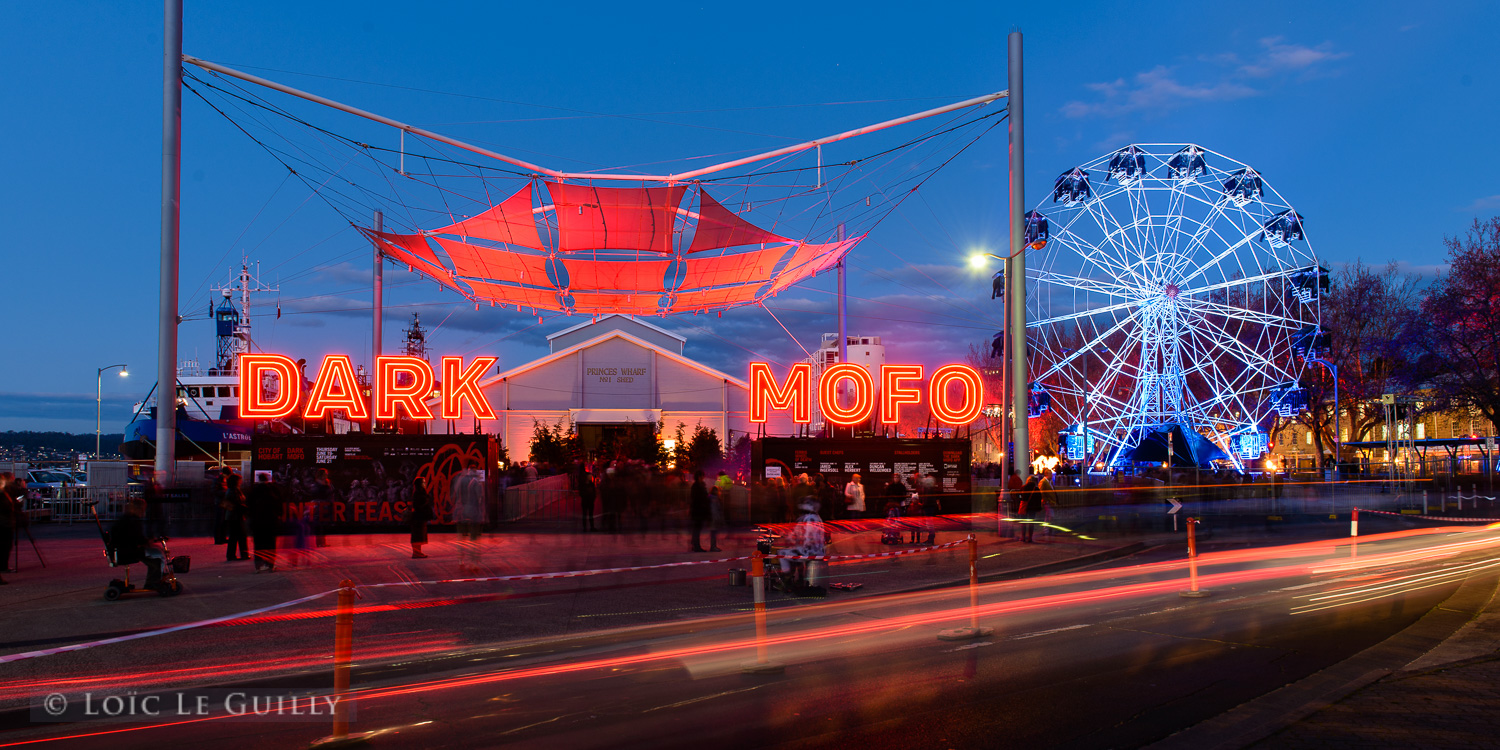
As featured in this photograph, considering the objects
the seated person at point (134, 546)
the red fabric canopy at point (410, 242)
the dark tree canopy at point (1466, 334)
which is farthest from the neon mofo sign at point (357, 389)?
Result: the dark tree canopy at point (1466, 334)

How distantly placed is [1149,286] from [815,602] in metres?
34.8

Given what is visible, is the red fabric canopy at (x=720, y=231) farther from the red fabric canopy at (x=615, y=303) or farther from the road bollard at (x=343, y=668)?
the road bollard at (x=343, y=668)

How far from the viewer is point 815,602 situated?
12336 mm

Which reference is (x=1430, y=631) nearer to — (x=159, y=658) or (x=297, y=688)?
(x=297, y=688)

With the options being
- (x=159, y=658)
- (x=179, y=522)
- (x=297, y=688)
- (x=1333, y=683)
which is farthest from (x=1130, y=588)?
(x=179, y=522)

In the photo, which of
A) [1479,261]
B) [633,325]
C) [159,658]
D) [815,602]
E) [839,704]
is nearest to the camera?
[839,704]

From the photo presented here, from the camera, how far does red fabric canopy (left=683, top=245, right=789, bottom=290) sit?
27.8 meters

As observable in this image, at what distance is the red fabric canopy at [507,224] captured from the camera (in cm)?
2444

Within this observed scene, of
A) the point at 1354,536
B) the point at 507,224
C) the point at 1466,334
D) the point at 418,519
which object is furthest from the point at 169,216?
the point at 1466,334

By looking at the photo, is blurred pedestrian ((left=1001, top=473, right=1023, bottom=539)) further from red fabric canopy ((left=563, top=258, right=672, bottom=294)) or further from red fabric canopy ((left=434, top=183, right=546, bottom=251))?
red fabric canopy ((left=434, top=183, right=546, bottom=251))

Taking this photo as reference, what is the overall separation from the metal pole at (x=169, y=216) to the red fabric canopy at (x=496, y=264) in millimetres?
8885

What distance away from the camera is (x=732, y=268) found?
28.5 metres

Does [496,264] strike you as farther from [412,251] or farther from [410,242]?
[410,242]

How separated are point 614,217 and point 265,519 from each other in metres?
13.3
